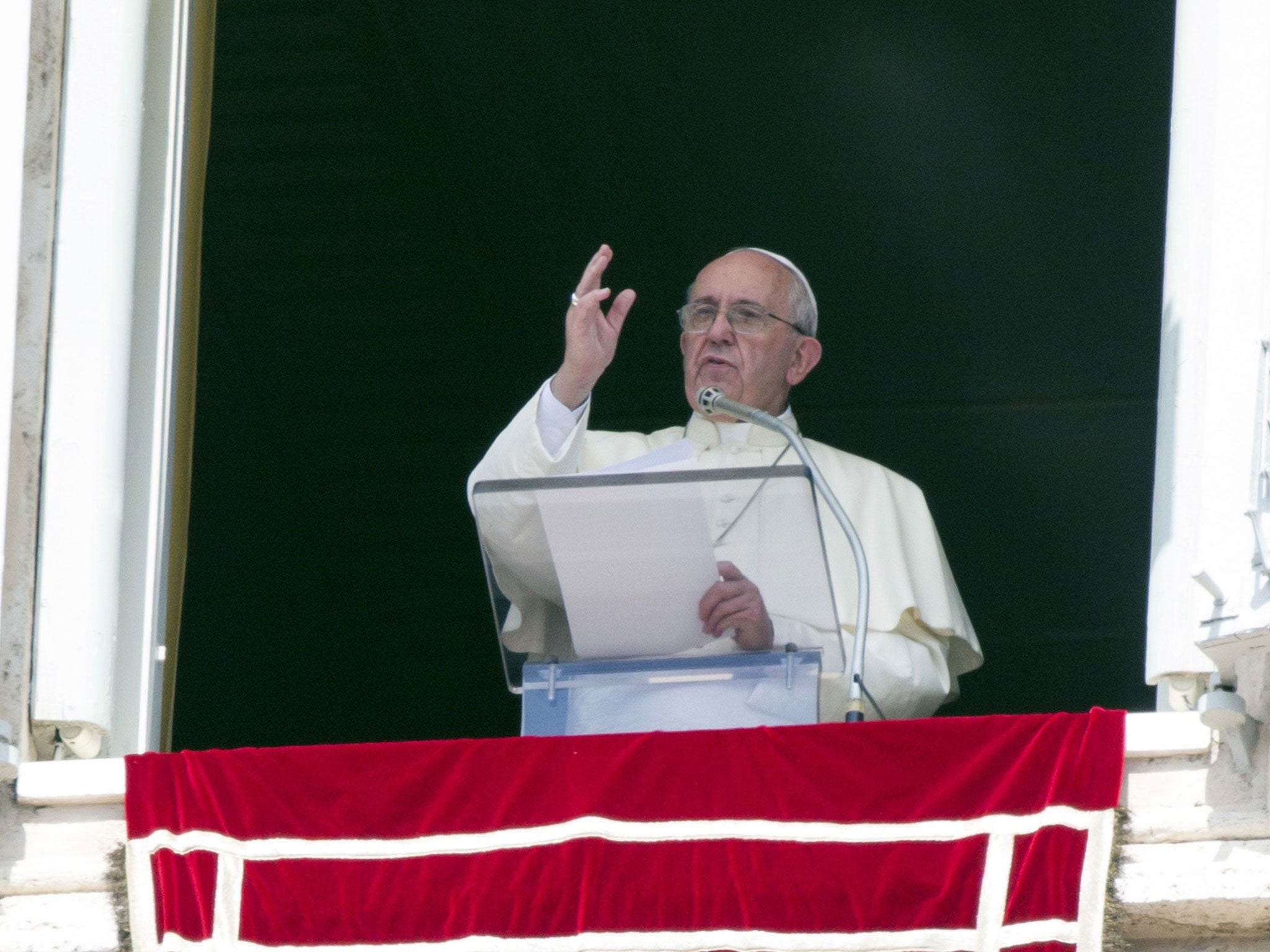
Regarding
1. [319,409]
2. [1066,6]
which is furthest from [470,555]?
[1066,6]

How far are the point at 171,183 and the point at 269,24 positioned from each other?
2.57m

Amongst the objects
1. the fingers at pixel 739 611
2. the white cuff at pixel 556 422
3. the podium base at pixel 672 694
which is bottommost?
the podium base at pixel 672 694

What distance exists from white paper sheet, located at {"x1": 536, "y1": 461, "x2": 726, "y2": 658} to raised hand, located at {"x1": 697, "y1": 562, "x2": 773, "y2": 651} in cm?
2

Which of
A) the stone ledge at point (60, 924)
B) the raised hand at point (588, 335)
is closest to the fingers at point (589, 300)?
the raised hand at point (588, 335)

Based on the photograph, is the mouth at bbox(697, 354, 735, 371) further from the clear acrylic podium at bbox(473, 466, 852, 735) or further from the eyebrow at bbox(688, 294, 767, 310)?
the clear acrylic podium at bbox(473, 466, 852, 735)

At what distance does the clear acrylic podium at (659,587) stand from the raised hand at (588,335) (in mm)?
522

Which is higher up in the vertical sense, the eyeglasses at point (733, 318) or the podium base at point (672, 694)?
the eyeglasses at point (733, 318)

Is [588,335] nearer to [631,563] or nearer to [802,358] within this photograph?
[631,563]

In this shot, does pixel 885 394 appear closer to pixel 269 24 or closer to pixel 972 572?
pixel 972 572

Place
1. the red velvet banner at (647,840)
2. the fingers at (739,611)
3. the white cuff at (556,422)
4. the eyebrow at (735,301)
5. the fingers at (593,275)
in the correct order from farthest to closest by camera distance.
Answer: the eyebrow at (735,301), the white cuff at (556,422), the fingers at (593,275), the fingers at (739,611), the red velvet banner at (647,840)

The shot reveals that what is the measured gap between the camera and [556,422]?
175 inches

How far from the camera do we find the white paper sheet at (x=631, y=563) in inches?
147

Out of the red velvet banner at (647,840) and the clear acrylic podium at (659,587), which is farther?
the clear acrylic podium at (659,587)

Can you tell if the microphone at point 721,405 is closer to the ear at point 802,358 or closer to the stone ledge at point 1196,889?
the stone ledge at point 1196,889
